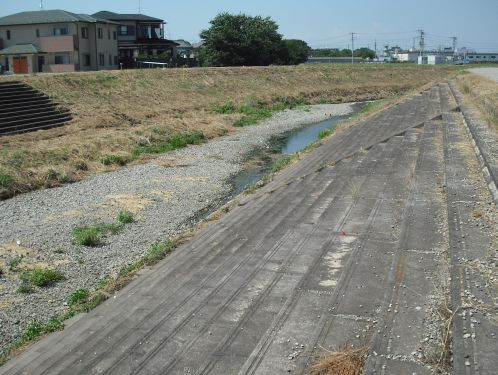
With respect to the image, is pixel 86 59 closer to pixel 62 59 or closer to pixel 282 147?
pixel 62 59

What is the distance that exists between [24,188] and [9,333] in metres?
9.34

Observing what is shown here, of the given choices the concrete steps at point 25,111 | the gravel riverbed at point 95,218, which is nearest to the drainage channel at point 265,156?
the gravel riverbed at point 95,218

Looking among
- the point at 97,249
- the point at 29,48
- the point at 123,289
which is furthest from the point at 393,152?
the point at 29,48

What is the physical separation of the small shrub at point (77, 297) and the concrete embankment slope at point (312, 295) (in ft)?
2.97

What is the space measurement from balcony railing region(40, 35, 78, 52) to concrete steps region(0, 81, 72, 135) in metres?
16.2

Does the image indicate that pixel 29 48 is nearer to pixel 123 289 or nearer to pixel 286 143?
pixel 286 143

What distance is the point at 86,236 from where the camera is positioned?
1148cm

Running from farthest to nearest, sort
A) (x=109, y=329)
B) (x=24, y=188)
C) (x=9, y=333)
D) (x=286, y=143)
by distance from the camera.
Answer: (x=286, y=143) < (x=24, y=188) < (x=9, y=333) < (x=109, y=329)

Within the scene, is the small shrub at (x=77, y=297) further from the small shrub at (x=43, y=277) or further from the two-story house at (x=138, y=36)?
the two-story house at (x=138, y=36)

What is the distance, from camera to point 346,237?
9.93 m

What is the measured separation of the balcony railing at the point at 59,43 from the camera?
1694 inches

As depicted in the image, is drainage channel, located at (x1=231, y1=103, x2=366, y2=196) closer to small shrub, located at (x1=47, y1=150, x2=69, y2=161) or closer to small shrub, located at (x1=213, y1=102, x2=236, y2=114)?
small shrub, located at (x1=213, y1=102, x2=236, y2=114)

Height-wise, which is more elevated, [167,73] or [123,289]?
[167,73]

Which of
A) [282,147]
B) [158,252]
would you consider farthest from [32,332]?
[282,147]
